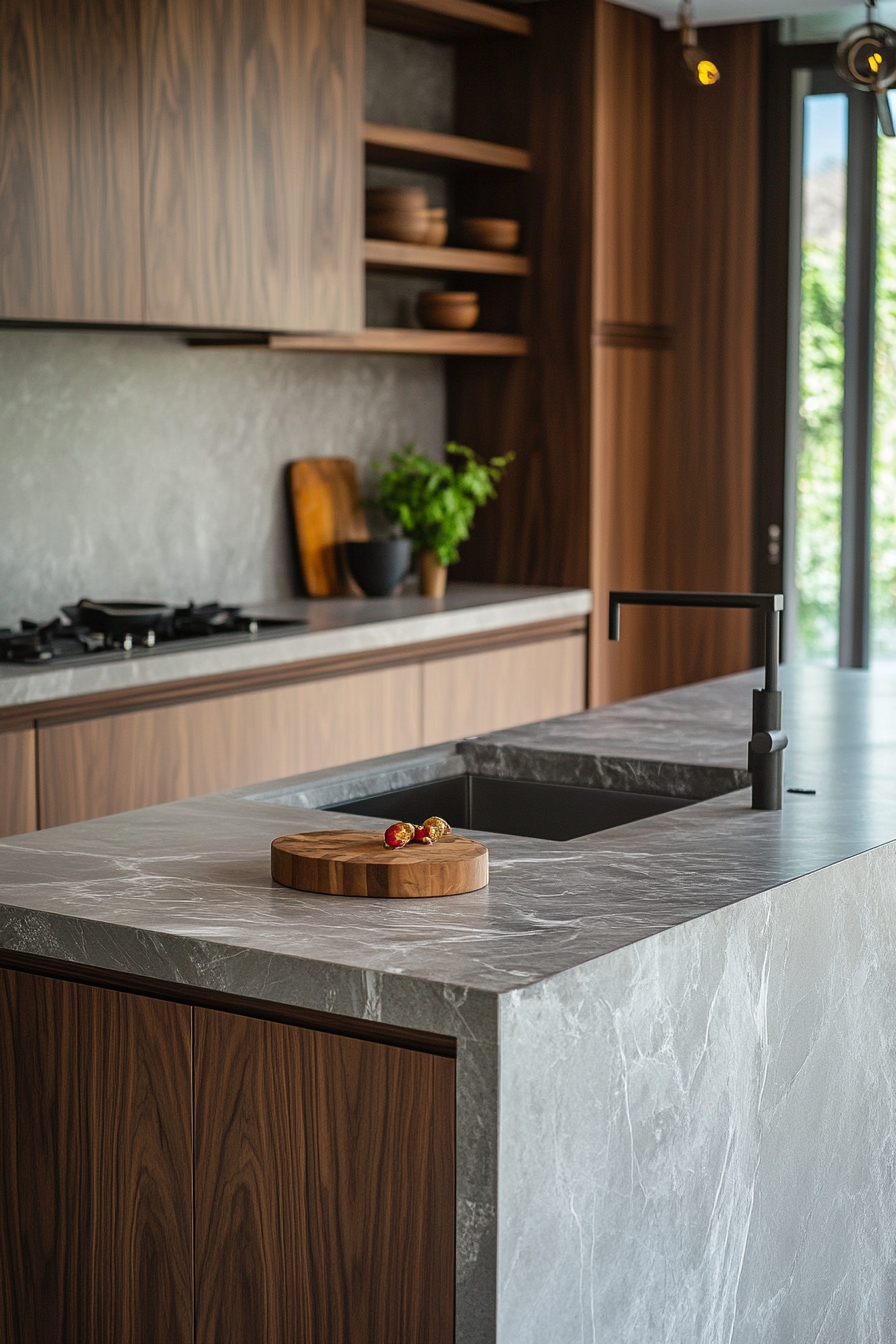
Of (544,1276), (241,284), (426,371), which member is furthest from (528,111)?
(544,1276)

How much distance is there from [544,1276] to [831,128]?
449cm

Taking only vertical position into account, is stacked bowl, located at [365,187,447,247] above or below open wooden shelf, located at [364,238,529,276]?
above

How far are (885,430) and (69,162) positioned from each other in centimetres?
282

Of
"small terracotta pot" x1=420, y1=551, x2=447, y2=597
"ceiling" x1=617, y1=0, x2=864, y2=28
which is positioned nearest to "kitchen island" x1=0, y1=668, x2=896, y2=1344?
"small terracotta pot" x1=420, y1=551, x2=447, y2=597

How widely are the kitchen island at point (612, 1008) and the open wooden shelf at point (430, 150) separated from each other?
105 inches

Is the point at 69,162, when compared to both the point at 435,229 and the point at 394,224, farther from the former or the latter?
the point at 435,229

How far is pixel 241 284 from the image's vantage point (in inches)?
155

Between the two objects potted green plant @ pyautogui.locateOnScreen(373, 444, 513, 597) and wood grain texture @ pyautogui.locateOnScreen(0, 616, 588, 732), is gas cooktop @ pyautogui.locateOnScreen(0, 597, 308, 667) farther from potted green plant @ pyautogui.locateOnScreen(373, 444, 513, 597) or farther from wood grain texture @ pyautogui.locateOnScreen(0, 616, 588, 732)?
potted green plant @ pyautogui.locateOnScreen(373, 444, 513, 597)

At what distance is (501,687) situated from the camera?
15.1 feet

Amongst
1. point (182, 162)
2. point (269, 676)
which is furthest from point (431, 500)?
point (182, 162)

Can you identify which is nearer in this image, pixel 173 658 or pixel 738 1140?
pixel 738 1140

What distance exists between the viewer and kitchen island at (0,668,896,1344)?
4.70 ft

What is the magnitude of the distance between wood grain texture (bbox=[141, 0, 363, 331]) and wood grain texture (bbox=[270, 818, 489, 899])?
224cm

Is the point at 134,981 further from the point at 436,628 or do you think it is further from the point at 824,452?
the point at 824,452
